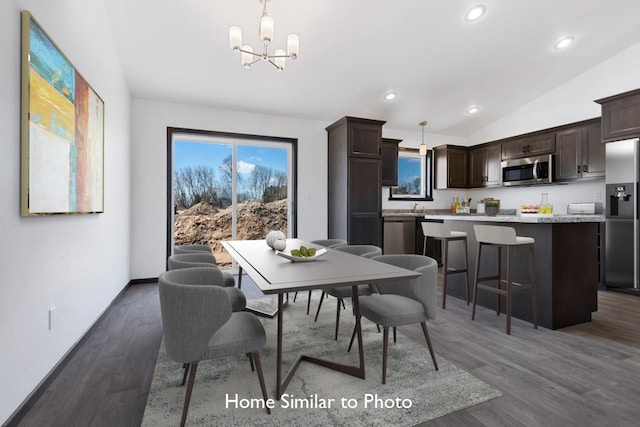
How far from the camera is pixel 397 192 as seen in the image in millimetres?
6316

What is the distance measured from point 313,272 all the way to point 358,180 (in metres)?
3.32

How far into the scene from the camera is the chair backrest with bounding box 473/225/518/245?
2.77 m

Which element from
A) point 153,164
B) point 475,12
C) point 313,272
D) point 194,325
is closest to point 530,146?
point 475,12

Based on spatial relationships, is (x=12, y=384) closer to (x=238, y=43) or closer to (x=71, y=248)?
(x=71, y=248)

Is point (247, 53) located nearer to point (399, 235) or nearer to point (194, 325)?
point (194, 325)

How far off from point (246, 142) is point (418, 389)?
4.32 metres

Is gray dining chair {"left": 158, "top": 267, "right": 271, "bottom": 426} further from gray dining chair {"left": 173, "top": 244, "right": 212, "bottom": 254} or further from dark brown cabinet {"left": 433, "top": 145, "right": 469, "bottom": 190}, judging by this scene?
dark brown cabinet {"left": 433, "top": 145, "right": 469, "bottom": 190}

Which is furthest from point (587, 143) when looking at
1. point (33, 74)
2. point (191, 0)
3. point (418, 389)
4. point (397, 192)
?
point (33, 74)

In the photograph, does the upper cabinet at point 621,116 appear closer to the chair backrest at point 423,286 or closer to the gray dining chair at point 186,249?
the chair backrest at point 423,286

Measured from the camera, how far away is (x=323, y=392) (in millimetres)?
1808

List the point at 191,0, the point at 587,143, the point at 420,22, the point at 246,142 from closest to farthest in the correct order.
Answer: the point at 191,0, the point at 420,22, the point at 587,143, the point at 246,142

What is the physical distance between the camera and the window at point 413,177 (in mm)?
6355

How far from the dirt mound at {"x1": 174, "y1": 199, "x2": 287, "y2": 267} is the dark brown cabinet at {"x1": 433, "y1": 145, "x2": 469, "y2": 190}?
11.1 ft

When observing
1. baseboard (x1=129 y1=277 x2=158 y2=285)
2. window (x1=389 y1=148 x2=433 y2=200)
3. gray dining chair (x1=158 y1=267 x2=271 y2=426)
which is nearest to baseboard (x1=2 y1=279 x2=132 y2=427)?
gray dining chair (x1=158 y1=267 x2=271 y2=426)
